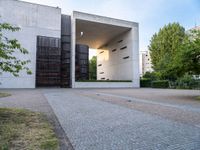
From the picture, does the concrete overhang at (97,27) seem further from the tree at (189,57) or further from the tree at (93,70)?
the tree at (189,57)

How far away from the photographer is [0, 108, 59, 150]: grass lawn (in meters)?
3.38

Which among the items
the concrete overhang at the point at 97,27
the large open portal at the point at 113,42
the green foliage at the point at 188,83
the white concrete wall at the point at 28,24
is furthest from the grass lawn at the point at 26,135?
the green foliage at the point at 188,83

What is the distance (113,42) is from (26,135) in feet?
126

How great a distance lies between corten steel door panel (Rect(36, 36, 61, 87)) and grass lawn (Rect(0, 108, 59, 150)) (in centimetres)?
2322

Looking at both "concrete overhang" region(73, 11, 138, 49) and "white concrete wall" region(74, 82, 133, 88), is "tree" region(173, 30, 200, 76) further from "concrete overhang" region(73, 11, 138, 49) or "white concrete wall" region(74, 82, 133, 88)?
"concrete overhang" region(73, 11, 138, 49)

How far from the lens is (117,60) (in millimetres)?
39781

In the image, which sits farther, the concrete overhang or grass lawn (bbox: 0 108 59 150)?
the concrete overhang

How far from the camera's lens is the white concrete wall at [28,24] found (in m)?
27.0

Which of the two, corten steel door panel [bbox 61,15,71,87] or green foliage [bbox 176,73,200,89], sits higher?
corten steel door panel [bbox 61,15,71,87]

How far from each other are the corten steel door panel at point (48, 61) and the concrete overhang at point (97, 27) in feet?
17.9

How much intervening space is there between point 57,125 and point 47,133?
3.11ft

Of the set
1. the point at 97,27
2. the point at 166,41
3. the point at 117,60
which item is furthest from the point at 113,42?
the point at 166,41

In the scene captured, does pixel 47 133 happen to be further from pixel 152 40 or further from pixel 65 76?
pixel 152 40

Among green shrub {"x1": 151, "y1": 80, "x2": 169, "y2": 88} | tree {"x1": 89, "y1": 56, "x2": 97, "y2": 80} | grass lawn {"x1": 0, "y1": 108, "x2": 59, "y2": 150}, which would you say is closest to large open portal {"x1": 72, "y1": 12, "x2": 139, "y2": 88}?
green shrub {"x1": 151, "y1": 80, "x2": 169, "y2": 88}
